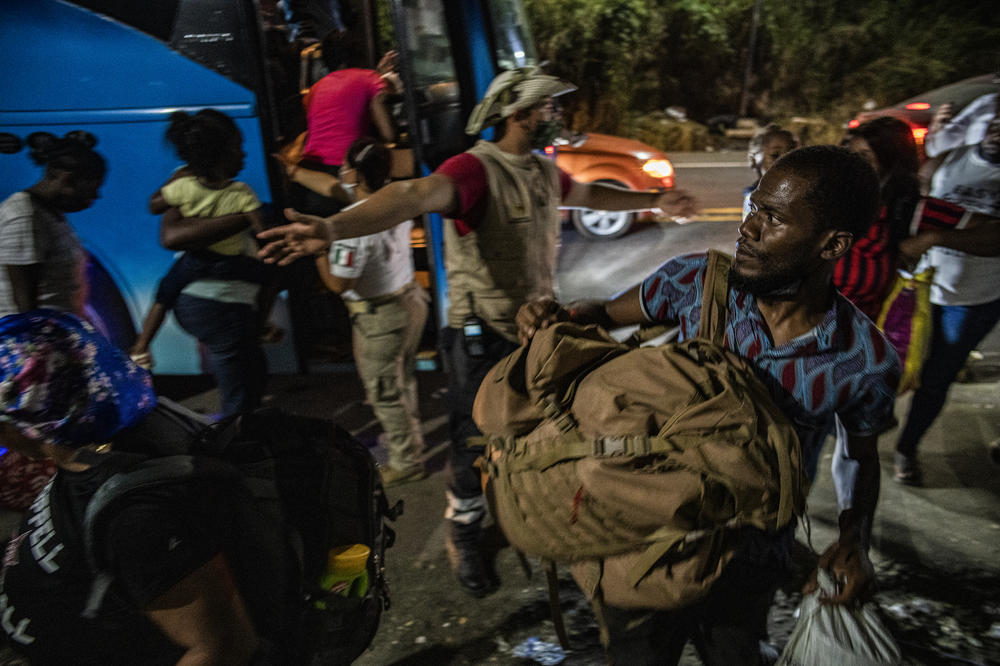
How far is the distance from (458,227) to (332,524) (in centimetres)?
137

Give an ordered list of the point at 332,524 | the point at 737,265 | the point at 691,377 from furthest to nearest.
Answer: the point at 332,524, the point at 737,265, the point at 691,377

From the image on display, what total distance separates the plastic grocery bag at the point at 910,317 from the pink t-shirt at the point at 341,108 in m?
3.42

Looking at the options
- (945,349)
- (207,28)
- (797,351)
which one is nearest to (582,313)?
(797,351)

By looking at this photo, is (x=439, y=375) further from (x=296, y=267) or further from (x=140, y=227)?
(x=140, y=227)

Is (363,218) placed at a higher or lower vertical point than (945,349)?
higher

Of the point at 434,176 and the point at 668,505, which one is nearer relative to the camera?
the point at 668,505

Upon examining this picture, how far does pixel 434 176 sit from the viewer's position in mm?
2746

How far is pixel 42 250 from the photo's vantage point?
3.30 m

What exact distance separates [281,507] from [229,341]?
2.03 metres

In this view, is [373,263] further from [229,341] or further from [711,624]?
[711,624]

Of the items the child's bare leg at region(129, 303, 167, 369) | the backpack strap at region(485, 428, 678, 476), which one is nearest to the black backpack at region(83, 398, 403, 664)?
the backpack strap at region(485, 428, 678, 476)

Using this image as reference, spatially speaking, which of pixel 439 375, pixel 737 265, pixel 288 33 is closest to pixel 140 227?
pixel 288 33

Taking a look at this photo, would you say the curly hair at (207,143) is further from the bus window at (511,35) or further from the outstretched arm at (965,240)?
the outstretched arm at (965,240)

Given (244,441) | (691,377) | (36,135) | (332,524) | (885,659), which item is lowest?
(885,659)
